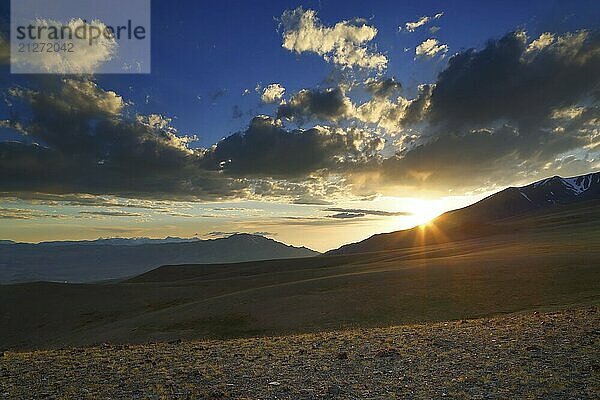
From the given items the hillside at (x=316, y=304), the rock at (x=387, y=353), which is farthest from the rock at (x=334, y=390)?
the hillside at (x=316, y=304)

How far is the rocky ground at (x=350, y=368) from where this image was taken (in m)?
12.6

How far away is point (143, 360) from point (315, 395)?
1030 cm

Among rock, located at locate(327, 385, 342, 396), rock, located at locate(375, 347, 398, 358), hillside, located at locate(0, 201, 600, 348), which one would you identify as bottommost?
hillside, located at locate(0, 201, 600, 348)

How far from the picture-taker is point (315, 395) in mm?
12445

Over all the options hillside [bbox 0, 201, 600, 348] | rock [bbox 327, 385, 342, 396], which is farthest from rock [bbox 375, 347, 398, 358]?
hillside [bbox 0, 201, 600, 348]

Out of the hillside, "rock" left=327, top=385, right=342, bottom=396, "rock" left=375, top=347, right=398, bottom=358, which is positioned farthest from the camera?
the hillside

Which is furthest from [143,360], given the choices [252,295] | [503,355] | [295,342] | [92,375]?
[252,295]

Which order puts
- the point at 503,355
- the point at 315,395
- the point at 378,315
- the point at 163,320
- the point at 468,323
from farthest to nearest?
1. the point at 163,320
2. the point at 378,315
3. the point at 468,323
4. the point at 503,355
5. the point at 315,395

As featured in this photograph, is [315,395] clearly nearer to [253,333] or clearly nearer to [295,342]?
[295,342]

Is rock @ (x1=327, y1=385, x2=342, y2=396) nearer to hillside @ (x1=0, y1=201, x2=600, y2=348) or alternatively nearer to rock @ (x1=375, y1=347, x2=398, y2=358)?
rock @ (x1=375, y1=347, x2=398, y2=358)

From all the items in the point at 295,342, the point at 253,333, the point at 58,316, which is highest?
the point at 295,342

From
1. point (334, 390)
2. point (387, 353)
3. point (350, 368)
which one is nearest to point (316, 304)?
point (387, 353)

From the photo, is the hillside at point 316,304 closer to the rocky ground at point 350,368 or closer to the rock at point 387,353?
the rocky ground at point 350,368

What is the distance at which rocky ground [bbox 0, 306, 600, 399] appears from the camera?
41.2ft
